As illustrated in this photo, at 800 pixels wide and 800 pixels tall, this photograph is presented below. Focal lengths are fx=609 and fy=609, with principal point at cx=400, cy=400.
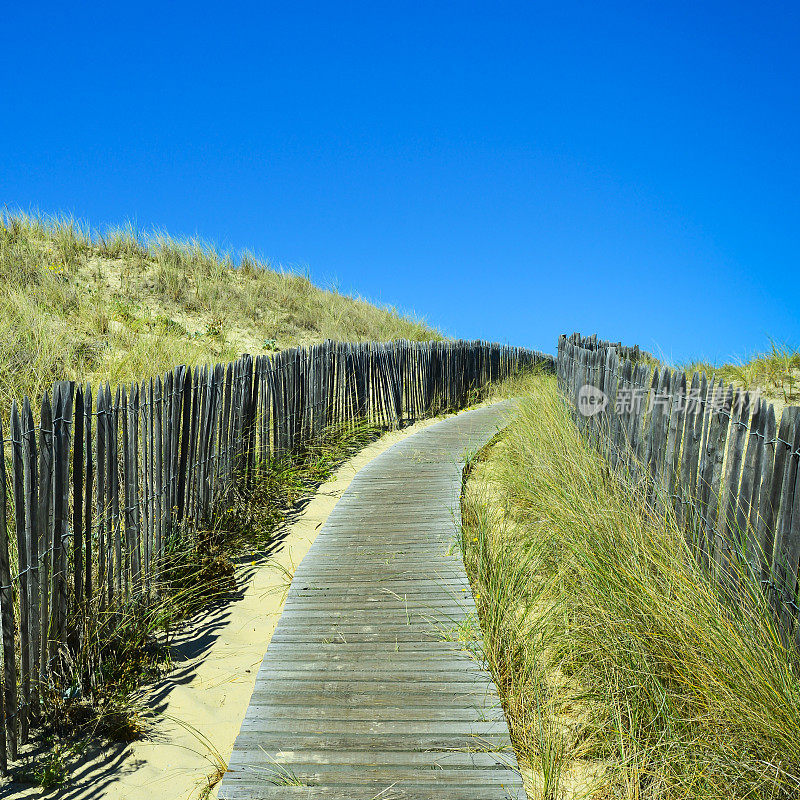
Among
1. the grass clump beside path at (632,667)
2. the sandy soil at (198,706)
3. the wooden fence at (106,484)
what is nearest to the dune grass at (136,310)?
the wooden fence at (106,484)

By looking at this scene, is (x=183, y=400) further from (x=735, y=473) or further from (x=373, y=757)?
(x=735, y=473)

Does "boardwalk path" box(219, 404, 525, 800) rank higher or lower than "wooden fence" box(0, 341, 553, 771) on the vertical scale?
lower

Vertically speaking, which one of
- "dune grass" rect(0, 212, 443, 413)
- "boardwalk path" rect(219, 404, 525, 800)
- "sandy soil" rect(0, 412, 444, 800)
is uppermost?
"dune grass" rect(0, 212, 443, 413)

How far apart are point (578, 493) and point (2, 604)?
3644 millimetres

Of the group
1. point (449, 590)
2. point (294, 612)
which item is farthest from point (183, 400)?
point (449, 590)

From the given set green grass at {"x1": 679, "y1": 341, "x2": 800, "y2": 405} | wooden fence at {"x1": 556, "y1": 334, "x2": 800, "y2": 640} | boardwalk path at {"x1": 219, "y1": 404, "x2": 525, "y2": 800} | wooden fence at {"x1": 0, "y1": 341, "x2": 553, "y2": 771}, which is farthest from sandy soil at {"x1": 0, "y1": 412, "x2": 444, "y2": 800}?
green grass at {"x1": 679, "y1": 341, "x2": 800, "y2": 405}

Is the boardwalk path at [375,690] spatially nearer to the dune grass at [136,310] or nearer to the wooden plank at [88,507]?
the wooden plank at [88,507]

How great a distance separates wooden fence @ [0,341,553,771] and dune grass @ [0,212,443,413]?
244 centimetres

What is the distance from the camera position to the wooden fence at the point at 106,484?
2971 millimetres

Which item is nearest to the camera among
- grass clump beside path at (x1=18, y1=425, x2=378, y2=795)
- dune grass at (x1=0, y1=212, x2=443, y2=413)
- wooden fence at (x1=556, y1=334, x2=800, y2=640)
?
wooden fence at (x1=556, y1=334, x2=800, y2=640)

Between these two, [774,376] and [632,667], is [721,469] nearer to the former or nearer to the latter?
[632,667]

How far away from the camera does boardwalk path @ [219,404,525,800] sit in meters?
2.61

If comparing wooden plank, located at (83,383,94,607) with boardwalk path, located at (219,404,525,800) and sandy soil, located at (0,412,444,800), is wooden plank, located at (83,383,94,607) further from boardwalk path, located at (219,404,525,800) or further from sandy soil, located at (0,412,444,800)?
boardwalk path, located at (219,404,525,800)

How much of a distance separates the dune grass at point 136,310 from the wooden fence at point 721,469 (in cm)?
597
